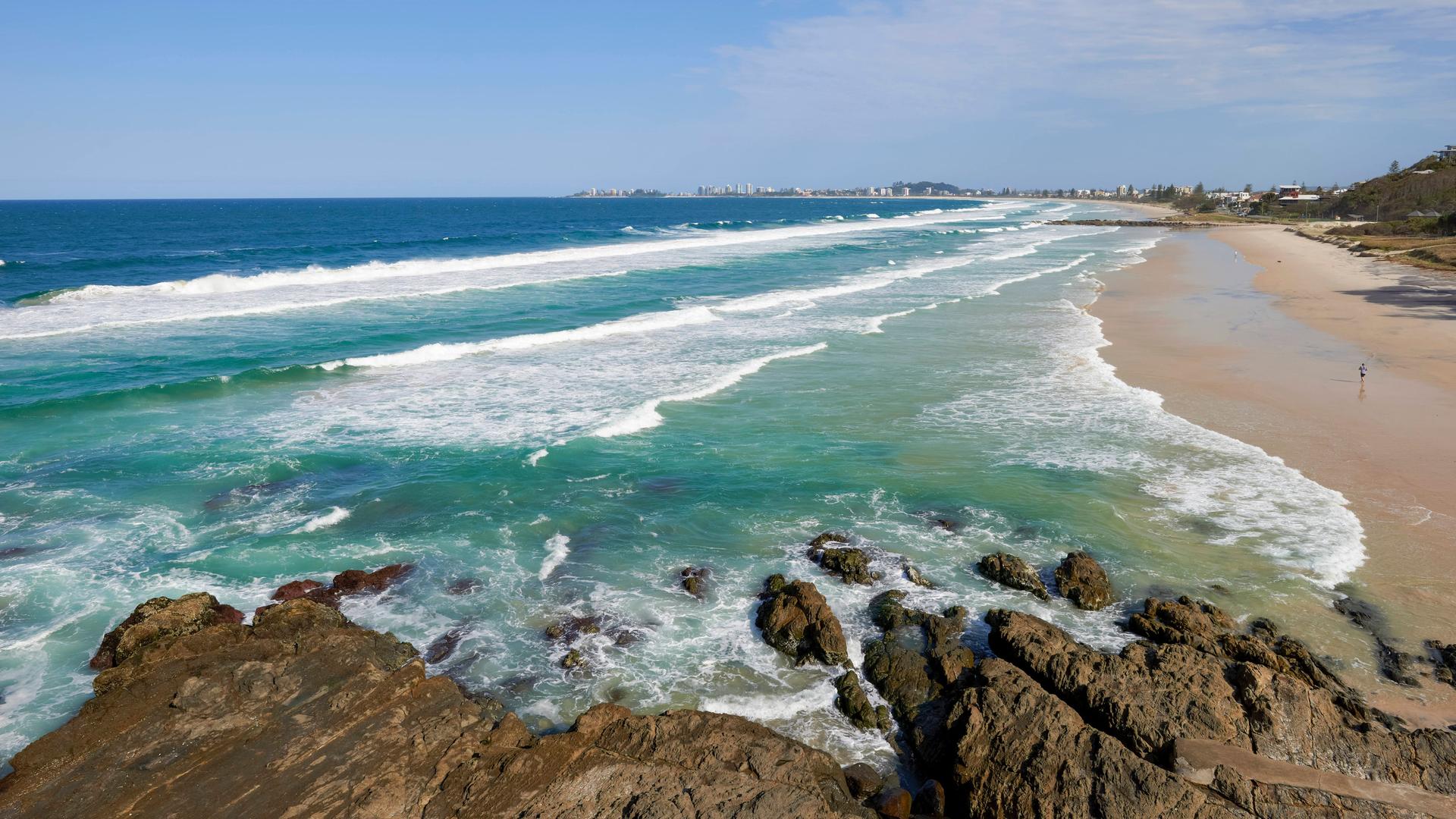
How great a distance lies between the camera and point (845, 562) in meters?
11.2

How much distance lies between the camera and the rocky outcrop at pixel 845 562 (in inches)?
434

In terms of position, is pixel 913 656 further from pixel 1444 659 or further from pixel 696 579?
pixel 1444 659

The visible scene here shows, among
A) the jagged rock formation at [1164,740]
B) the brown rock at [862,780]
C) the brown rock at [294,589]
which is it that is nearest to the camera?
the jagged rock formation at [1164,740]

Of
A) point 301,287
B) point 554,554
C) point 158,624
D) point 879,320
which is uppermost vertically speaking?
point 301,287

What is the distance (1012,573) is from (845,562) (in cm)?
229

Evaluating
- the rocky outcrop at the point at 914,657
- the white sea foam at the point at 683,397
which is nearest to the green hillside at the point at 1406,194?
the white sea foam at the point at 683,397

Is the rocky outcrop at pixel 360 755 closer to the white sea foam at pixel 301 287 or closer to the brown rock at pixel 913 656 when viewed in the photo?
the brown rock at pixel 913 656

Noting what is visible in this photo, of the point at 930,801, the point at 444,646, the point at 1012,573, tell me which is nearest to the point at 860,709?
the point at 930,801

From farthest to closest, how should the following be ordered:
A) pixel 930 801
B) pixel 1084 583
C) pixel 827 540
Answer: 1. pixel 827 540
2. pixel 1084 583
3. pixel 930 801

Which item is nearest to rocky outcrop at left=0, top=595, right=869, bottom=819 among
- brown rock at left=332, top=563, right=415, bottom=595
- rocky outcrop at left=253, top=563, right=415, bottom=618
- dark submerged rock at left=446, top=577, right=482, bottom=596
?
rocky outcrop at left=253, top=563, right=415, bottom=618

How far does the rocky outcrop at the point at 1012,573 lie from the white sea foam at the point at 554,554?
→ 6.12m

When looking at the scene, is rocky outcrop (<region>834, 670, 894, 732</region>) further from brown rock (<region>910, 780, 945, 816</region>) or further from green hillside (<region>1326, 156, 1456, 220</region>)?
green hillside (<region>1326, 156, 1456, 220</region>)

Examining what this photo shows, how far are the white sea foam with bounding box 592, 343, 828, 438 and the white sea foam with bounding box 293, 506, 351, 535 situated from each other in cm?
543

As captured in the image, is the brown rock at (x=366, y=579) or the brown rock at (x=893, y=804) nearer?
the brown rock at (x=893, y=804)
